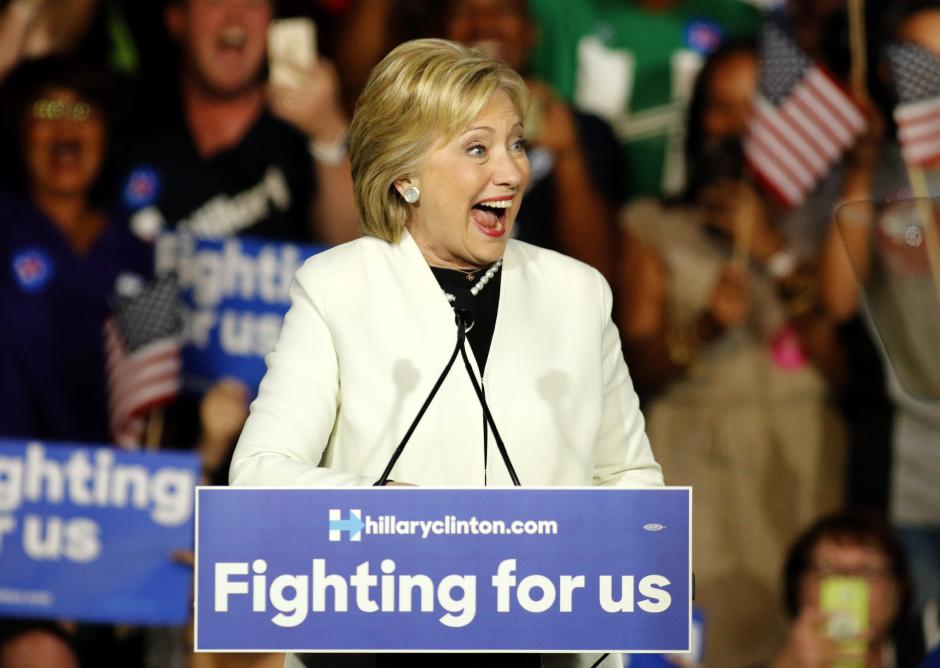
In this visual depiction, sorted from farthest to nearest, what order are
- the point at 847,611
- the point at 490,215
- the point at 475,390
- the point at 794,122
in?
the point at 794,122 < the point at 847,611 < the point at 490,215 < the point at 475,390

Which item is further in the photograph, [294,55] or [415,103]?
[294,55]

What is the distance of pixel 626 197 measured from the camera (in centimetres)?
536

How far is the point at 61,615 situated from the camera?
15.9ft

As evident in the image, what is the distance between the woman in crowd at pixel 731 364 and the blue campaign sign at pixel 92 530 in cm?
171

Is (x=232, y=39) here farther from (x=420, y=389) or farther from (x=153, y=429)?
(x=420, y=389)

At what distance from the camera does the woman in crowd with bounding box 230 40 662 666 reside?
1.91 m

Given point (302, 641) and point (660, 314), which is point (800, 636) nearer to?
point (660, 314)

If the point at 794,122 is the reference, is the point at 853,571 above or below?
below

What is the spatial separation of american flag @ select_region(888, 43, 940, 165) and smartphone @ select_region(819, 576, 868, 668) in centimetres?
143

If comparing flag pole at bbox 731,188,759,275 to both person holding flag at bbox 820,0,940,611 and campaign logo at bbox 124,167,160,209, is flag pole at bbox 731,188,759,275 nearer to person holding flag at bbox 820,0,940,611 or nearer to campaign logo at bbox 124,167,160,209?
person holding flag at bbox 820,0,940,611

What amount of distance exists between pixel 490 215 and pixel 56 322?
11.1ft

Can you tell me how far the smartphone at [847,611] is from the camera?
4566 mm

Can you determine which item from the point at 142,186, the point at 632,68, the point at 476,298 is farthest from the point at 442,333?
the point at 632,68

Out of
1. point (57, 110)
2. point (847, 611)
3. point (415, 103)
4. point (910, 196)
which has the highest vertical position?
point (57, 110)
